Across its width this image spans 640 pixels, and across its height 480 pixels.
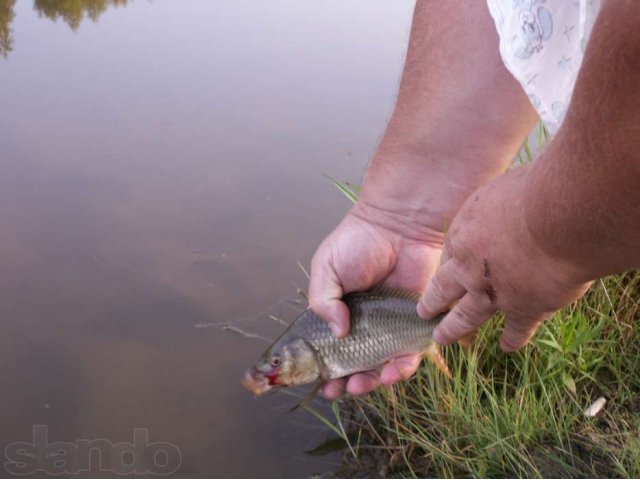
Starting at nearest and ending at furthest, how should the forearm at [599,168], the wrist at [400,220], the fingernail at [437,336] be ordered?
the forearm at [599,168], the fingernail at [437,336], the wrist at [400,220]

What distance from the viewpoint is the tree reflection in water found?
6.96 meters

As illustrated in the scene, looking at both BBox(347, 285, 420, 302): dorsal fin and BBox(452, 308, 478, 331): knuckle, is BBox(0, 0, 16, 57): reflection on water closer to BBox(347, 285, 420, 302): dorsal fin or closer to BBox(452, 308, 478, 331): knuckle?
BBox(347, 285, 420, 302): dorsal fin

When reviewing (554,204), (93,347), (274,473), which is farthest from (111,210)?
(554,204)

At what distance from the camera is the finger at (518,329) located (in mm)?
1765

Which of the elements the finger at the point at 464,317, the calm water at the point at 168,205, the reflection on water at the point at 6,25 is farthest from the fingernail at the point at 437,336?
the reflection on water at the point at 6,25

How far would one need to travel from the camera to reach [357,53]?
21.6 ft

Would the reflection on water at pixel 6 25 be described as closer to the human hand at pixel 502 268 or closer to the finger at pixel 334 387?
the finger at pixel 334 387

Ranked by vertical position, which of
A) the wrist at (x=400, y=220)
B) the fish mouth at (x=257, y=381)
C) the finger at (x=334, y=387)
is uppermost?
the wrist at (x=400, y=220)

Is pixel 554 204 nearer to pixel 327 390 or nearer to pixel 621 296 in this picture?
pixel 327 390

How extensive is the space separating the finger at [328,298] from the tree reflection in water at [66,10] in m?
5.25

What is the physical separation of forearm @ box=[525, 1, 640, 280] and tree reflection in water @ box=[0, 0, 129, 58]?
623 cm

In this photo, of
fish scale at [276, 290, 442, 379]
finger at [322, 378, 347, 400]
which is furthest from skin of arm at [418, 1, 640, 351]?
finger at [322, 378, 347, 400]

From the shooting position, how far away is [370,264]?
2.37m
